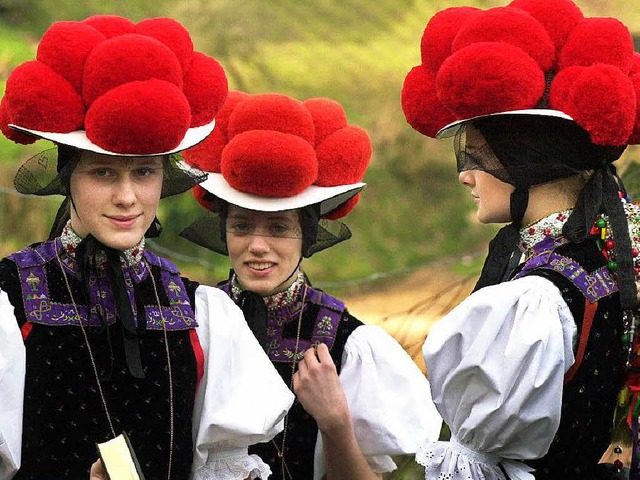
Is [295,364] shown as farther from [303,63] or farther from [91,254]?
[303,63]

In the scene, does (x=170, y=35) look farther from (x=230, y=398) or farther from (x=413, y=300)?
(x=413, y=300)

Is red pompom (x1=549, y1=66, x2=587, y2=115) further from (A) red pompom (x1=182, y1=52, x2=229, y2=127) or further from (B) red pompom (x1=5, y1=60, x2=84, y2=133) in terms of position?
(B) red pompom (x1=5, y1=60, x2=84, y2=133)

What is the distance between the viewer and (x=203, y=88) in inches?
111

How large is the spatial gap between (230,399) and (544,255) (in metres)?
0.80

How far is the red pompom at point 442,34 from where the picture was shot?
2.92 m

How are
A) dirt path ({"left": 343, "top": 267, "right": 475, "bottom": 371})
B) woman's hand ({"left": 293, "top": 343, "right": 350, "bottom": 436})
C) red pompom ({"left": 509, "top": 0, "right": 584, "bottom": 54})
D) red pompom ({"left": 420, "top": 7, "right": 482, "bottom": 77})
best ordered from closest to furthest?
red pompom ({"left": 509, "top": 0, "right": 584, "bottom": 54}) < red pompom ({"left": 420, "top": 7, "right": 482, "bottom": 77}) < woman's hand ({"left": 293, "top": 343, "right": 350, "bottom": 436}) < dirt path ({"left": 343, "top": 267, "right": 475, "bottom": 371})

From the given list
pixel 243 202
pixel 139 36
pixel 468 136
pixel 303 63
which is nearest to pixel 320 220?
pixel 243 202

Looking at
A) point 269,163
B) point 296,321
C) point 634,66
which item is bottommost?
point 296,321

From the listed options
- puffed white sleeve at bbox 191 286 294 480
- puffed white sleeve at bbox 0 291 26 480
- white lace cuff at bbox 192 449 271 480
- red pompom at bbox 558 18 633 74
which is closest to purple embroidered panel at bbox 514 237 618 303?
red pompom at bbox 558 18 633 74

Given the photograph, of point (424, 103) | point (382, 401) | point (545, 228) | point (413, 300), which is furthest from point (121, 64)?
point (413, 300)

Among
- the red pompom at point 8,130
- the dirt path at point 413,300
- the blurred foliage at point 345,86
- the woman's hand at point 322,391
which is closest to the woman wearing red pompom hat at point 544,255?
the woman's hand at point 322,391

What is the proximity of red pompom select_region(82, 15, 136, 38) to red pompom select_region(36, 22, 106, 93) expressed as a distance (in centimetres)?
7

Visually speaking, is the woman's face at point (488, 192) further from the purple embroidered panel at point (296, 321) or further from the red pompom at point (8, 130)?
the red pompom at point (8, 130)

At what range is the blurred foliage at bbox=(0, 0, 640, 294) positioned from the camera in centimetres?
614
